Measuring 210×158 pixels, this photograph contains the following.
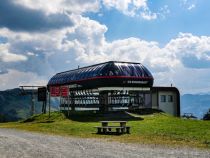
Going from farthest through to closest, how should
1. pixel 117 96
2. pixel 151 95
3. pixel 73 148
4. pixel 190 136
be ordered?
pixel 151 95
pixel 117 96
pixel 190 136
pixel 73 148

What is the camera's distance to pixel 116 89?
58688mm

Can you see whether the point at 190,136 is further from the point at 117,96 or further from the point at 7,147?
the point at 117,96

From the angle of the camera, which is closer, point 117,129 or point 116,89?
point 117,129

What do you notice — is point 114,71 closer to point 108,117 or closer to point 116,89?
point 116,89

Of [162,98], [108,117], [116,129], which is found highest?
[162,98]

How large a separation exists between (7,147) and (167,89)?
47.6 m

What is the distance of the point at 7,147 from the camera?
2305 centimetres

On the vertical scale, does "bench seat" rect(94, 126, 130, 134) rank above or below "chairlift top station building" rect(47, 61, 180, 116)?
below

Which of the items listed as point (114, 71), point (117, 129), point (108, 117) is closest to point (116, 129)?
point (117, 129)

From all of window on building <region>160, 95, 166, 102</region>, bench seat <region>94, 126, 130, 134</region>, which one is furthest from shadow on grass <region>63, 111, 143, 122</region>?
window on building <region>160, 95, 166, 102</region>

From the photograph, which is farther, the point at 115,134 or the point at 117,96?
the point at 117,96

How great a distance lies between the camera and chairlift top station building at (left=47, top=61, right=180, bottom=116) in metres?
58.2

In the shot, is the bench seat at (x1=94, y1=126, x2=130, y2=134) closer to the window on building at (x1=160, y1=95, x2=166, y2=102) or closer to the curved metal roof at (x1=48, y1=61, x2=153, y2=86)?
the curved metal roof at (x1=48, y1=61, x2=153, y2=86)

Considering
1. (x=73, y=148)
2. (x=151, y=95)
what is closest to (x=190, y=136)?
(x=73, y=148)
